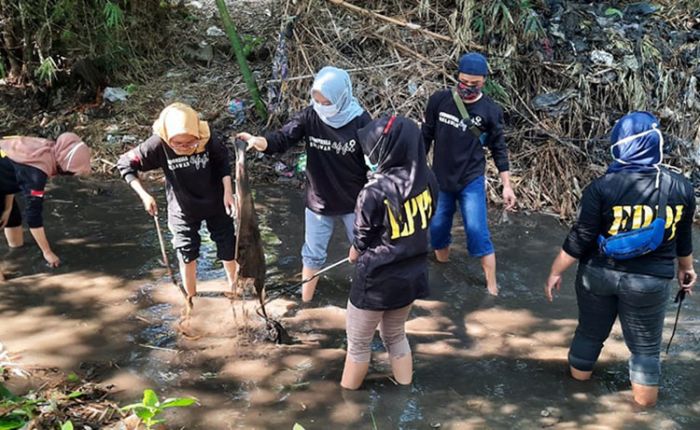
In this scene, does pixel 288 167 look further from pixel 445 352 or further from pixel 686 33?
pixel 686 33

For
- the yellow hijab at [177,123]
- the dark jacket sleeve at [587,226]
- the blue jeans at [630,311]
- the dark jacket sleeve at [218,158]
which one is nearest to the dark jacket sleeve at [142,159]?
the yellow hijab at [177,123]

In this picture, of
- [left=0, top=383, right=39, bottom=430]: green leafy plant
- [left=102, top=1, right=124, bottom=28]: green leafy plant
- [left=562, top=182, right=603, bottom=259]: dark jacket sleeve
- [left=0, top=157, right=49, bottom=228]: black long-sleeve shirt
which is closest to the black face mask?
[left=562, top=182, right=603, bottom=259]: dark jacket sleeve

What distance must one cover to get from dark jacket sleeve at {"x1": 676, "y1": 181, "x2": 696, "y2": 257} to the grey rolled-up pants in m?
1.54

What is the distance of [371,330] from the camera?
11.1ft

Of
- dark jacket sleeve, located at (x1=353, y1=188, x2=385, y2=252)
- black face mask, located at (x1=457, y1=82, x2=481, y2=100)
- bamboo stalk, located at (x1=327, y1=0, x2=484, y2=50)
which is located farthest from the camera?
bamboo stalk, located at (x1=327, y1=0, x2=484, y2=50)

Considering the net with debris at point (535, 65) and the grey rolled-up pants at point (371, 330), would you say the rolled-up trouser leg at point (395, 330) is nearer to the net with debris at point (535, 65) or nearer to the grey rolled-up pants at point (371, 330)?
the grey rolled-up pants at point (371, 330)

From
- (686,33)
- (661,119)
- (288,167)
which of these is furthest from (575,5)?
(288,167)

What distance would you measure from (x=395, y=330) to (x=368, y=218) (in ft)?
2.40

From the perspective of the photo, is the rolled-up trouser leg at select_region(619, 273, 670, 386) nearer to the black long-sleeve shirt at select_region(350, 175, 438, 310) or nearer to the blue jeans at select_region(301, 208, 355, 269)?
the black long-sleeve shirt at select_region(350, 175, 438, 310)

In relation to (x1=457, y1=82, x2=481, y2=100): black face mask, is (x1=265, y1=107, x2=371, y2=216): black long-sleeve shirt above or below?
below

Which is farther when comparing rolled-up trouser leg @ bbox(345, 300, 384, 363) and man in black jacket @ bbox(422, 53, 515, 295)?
man in black jacket @ bbox(422, 53, 515, 295)

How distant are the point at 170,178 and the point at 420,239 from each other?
1.75m

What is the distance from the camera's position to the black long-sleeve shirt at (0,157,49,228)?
446 centimetres

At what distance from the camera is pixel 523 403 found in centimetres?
357
